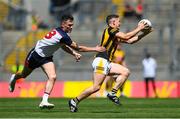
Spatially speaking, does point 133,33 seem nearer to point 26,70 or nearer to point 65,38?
point 65,38

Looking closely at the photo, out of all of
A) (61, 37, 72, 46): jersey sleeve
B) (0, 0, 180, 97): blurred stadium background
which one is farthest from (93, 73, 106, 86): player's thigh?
(0, 0, 180, 97): blurred stadium background

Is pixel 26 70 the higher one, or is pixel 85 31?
pixel 85 31

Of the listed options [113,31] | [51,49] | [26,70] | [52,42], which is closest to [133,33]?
[113,31]

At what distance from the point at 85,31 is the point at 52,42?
19.9 meters

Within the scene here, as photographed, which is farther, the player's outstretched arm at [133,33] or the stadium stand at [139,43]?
the stadium stand at [139,43]

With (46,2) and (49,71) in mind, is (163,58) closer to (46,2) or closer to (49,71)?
(46,2)

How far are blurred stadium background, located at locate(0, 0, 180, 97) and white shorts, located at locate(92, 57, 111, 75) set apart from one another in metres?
17.2

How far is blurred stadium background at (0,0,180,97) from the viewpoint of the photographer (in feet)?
116

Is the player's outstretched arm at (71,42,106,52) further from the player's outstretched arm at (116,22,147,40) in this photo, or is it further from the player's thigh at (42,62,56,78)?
the player's thigh at (42,62,56,78)

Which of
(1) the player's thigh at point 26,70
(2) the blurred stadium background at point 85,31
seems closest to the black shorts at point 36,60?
(1) the player's thigh at point 26,70

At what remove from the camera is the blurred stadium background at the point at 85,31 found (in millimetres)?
35375

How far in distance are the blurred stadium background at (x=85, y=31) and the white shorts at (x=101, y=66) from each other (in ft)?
56.5

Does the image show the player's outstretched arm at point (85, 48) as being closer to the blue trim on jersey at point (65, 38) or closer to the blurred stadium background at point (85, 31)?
the blue trim on jersey at point (65, 38)

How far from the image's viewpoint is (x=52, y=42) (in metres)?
17.4
